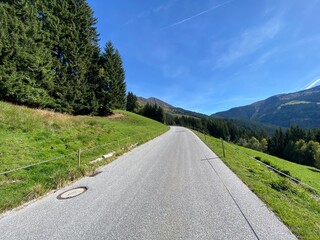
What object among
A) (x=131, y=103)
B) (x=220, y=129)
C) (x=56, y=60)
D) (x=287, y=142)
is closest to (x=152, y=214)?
(x=56, y=60)

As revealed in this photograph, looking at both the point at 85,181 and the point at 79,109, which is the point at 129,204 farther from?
the point at 79,109

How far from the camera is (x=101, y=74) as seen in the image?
40.9 meters

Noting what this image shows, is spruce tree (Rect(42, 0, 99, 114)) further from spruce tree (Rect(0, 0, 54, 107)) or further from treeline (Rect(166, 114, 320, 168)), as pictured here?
treeline (Rect(166, 114, 320, 168))

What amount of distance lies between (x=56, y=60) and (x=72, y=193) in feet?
Answer: 89.9

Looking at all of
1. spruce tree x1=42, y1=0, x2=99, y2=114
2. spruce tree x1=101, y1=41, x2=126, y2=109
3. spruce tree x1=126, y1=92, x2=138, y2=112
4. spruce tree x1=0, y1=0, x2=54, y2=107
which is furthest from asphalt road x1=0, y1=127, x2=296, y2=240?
spruce tree x1=126, y1=92, x2=138, y2=112

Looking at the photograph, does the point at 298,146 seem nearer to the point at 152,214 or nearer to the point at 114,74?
the point at 114,74

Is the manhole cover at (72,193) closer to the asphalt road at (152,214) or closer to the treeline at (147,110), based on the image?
the asphalt road at (152,214)

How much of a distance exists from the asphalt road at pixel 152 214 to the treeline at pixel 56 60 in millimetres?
18597

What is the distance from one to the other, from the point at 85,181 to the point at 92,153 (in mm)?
5584

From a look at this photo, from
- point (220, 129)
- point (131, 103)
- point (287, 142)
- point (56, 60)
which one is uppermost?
point (131, 103)

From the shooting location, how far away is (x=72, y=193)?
8242 mm

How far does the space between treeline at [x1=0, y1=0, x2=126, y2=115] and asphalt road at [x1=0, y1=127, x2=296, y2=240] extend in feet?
61.0

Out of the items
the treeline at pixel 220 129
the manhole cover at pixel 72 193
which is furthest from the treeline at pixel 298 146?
the manhole cover at pixel 72 193

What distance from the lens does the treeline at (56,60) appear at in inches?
835
